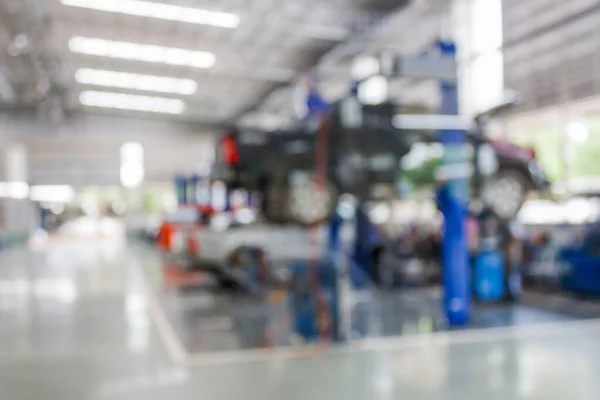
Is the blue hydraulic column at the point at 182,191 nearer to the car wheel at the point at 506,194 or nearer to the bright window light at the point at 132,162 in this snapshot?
the car wheel at the point at 506,194

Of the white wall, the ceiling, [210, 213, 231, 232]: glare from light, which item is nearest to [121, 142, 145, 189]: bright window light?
the white wall

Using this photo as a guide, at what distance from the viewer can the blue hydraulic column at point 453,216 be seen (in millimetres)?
5621

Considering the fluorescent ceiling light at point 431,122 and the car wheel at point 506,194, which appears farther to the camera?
the car wheel at point 506,194

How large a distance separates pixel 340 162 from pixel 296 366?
2.51 m

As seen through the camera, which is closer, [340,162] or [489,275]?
[340,162]

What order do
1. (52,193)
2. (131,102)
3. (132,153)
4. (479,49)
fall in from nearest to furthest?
(479,49)
(131,102)
(132,153)
(52,193)

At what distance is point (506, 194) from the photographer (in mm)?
6734

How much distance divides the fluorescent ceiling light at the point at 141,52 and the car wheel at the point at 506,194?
8.47m

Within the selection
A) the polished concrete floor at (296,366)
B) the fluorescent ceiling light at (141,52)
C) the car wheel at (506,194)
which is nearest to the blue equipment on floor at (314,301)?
the polished concrete floor at (296,366)

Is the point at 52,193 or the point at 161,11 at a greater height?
the point at 161,11

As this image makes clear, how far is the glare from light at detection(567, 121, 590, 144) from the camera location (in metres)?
10.9

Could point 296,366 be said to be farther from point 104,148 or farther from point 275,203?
point 104,148

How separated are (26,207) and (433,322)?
19990 millimetres

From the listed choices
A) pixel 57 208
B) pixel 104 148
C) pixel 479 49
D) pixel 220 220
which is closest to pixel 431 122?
pixel 479 49
